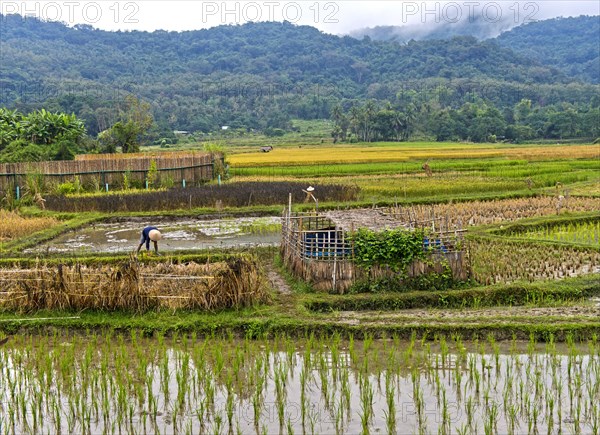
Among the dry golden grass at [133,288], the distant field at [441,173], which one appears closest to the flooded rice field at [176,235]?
the dry golden grass at [133,288]

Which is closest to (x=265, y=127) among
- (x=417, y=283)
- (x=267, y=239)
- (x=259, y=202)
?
(x=259, y=202)

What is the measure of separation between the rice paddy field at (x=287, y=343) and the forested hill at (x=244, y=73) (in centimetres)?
6230

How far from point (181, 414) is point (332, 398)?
5.43 ft

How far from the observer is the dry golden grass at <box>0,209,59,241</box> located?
1873 centimetres

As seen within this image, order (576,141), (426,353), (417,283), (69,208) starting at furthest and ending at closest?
(576,141)
(69,208)
(417,283)
(426,353)

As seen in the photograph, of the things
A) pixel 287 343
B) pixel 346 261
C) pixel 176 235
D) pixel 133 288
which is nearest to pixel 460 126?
pixel 176 235

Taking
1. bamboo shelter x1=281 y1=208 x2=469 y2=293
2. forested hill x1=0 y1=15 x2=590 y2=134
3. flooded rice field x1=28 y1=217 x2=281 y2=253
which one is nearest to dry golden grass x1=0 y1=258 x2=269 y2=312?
bamboo shelter x1=281 y1=208 x2=469 y2=293

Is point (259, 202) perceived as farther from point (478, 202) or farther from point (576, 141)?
point (576, 141)

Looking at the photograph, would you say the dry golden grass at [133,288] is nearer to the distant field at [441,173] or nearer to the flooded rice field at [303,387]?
the flooded rice field at [303,387]

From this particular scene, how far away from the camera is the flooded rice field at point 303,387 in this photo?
7145 millimetres

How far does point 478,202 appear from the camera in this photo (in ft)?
77.7

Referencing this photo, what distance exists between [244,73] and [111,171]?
119 metres

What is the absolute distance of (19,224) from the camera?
64.1 ft

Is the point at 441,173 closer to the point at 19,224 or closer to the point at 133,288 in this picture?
→ the point at 19,224
